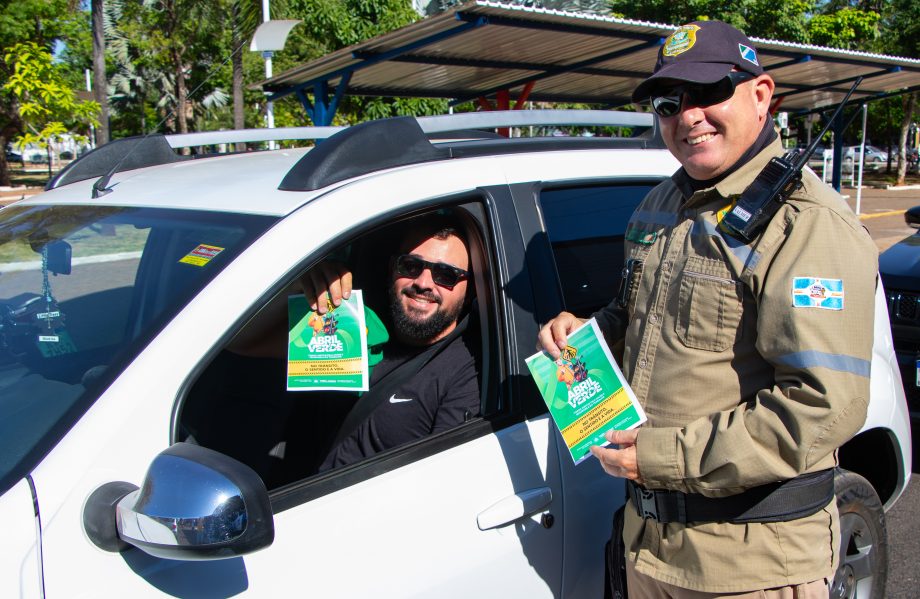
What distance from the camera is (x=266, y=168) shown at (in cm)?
215

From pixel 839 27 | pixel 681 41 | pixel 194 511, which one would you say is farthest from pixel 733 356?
pixel 839 27

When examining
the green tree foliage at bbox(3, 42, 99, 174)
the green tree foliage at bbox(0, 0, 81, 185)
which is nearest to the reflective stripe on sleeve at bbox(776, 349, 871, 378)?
the green tree foliage at bbox(3, 42, 99, 174)

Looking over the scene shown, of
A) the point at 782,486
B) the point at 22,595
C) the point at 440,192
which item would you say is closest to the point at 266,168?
the point at 440,192

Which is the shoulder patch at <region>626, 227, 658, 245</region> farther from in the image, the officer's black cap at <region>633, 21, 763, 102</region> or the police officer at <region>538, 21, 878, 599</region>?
the officer's black cap at <region>633, 21, 763, 102</region>

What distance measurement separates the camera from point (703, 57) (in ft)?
5.42

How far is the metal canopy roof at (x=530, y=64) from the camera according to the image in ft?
20.1

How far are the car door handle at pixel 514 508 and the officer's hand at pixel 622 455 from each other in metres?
0.28

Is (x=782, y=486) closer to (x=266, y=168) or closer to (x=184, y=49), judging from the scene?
(x=266, y=168)

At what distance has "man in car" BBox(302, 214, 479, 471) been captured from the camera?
7.04 ft

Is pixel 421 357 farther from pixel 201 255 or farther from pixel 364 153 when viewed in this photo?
pixel 201 255

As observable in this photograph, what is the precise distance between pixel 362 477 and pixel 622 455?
552mm

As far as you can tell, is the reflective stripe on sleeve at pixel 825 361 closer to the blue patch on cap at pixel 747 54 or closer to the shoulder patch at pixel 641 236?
the shoulder patch at pixel 641 236

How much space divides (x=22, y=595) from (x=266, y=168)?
3.99 ft

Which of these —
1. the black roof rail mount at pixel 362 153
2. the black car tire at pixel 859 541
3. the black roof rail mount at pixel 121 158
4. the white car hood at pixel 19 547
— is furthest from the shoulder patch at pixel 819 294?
the black roof rail mount at pixel 121 158
